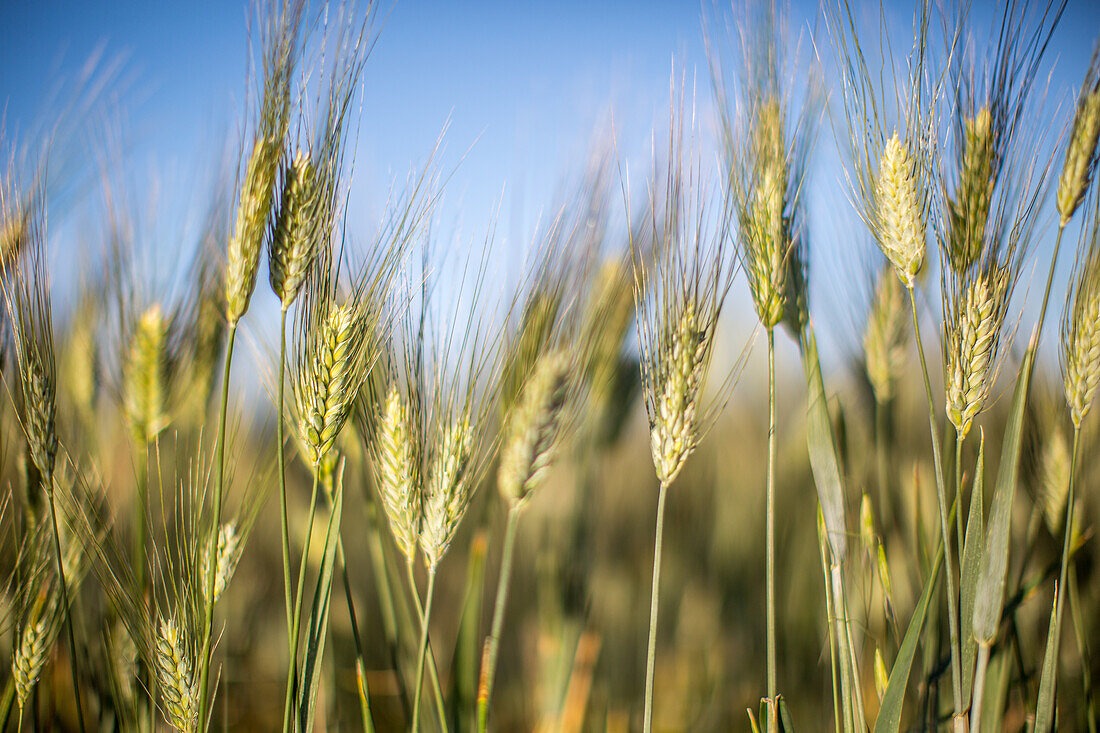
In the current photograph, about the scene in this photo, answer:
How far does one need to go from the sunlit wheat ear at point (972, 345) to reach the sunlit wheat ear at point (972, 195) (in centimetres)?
3

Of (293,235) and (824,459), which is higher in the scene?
(293,235)

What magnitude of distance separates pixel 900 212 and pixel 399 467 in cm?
54

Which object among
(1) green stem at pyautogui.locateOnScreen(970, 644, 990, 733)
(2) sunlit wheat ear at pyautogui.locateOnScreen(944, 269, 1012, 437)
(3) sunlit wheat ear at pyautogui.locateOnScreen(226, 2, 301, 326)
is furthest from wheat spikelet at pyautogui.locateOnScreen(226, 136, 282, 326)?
(1) green stem at pyautogui.locateOnScreen(970, 644, 990, 733)

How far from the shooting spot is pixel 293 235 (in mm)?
507

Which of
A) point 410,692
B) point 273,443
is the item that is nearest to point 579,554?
point 410,692

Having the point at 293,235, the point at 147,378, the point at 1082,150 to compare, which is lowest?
the point at 147,378

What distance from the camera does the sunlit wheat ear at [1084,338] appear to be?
23.8 inches

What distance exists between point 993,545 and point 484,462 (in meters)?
0.48

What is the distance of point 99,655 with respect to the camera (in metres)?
0.74

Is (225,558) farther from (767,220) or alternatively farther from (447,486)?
(767,220)

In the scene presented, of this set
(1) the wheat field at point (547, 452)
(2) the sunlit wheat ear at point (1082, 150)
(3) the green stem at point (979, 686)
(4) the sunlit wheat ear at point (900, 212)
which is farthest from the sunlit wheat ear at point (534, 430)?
(2) the sunlit wheat ear at point (1082, 150)

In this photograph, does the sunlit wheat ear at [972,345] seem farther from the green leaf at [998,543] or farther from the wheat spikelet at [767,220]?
the wheat spikelet at [767,220]

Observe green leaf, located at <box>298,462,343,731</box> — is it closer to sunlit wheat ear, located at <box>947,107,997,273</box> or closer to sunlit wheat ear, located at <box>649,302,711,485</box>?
sunlit wheat ear, located at <box>649,302,711,485</box>

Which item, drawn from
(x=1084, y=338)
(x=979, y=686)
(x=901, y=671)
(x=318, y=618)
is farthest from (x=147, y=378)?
(x=1084, y=338)
